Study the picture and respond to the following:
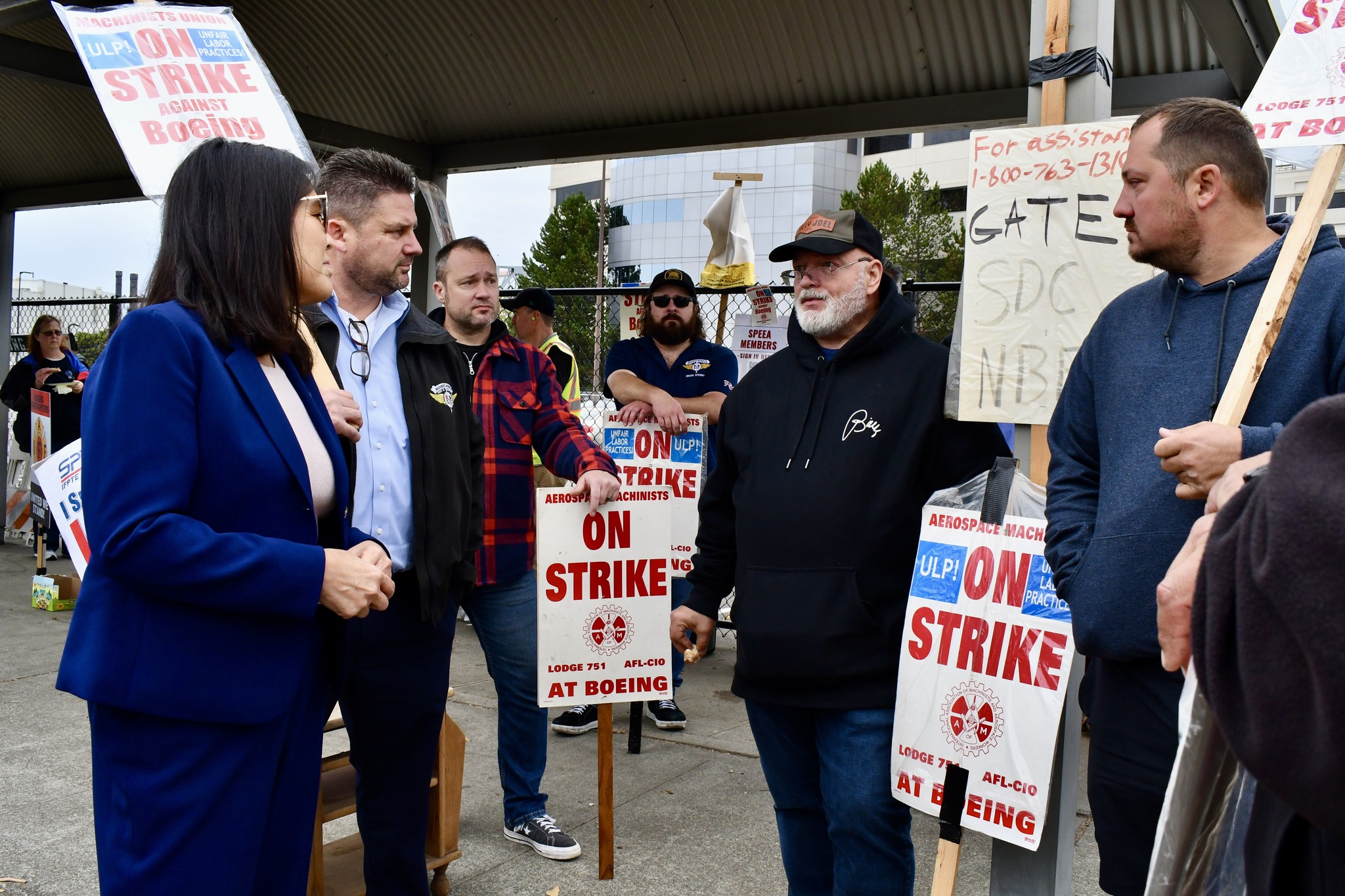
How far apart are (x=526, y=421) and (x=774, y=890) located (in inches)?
76.0

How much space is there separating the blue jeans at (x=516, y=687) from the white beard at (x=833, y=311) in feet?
5.40

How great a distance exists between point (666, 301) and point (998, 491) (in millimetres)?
3320

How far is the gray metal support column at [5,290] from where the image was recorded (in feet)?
33.5

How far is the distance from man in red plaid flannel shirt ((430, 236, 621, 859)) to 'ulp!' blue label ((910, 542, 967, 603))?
1398 millimetres

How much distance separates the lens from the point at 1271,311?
1885 mm

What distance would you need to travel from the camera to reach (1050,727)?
99.9 inches

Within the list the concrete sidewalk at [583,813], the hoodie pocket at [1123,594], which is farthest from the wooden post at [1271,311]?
Answer: the concrete sidewalk at [583,813]

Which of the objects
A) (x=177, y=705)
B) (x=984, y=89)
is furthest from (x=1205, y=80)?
(x=177, y=705)

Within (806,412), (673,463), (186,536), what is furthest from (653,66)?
(186,536)

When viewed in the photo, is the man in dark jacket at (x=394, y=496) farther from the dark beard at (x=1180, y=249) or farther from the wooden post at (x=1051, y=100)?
the dark beard at (x=1180, y=249)

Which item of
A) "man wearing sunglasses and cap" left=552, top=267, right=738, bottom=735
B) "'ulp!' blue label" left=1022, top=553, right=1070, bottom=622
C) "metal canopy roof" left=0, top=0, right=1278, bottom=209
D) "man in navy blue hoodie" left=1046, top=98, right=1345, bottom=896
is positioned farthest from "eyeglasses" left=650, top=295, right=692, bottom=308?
"man in navy blue hoodie" left=1046, top=98, right=1345, bottom=896

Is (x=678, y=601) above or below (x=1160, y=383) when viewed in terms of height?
below

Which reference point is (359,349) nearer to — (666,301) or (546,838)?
(546,838)

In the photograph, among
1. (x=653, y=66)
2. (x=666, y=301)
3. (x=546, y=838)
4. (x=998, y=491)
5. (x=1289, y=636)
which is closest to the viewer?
(x=1289, y=636)
